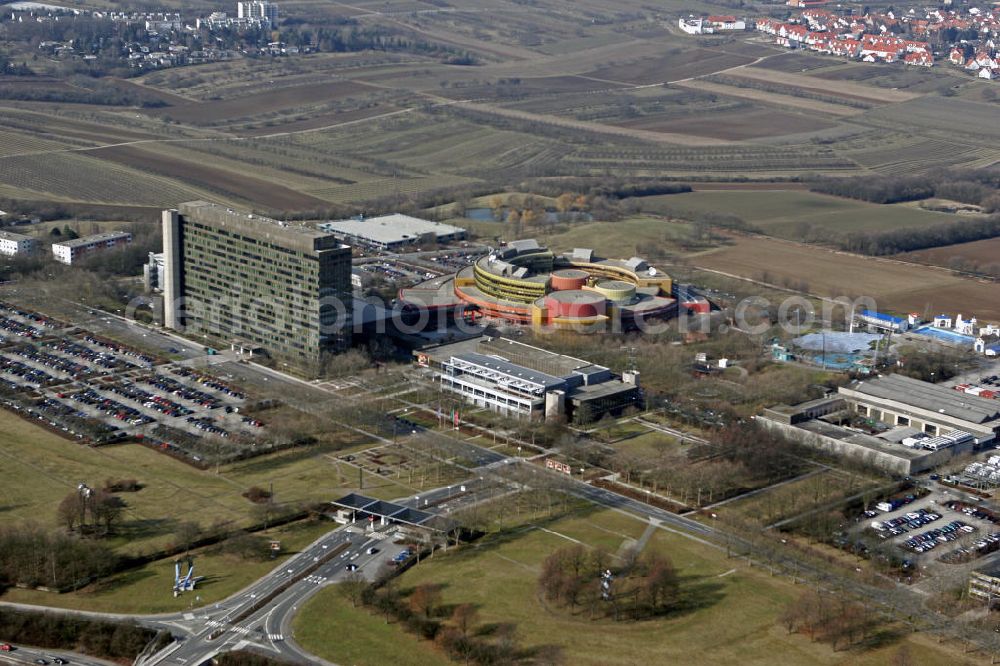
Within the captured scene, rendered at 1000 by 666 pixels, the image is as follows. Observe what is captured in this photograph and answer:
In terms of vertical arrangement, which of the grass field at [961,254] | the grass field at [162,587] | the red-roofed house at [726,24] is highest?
the red-roofed house at [726,24]

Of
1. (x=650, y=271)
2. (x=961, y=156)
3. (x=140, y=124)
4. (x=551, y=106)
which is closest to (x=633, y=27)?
(x=551, y=106)

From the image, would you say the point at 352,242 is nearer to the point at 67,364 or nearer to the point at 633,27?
the point at 67,364

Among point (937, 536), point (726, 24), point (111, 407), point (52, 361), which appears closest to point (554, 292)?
point (111, 407)

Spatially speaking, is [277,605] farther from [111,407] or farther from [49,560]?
[111,407]

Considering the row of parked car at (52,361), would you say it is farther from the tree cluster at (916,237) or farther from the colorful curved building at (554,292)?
the tree cluster at (916,237)

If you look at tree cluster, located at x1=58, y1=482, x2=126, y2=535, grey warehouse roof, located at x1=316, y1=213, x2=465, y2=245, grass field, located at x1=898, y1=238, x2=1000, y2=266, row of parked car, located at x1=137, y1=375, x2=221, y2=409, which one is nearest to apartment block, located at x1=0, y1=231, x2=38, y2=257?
grey warehouse roof, located at x1=316, y1=213, x2=465, y2=245

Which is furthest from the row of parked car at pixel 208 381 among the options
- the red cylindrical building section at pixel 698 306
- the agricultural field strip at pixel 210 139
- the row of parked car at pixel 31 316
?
the agricultural field strip at pixel 210 139

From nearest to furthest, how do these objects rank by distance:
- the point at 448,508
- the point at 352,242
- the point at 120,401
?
the point at 448,508 → the point at 120,401 → the point at 352,242
